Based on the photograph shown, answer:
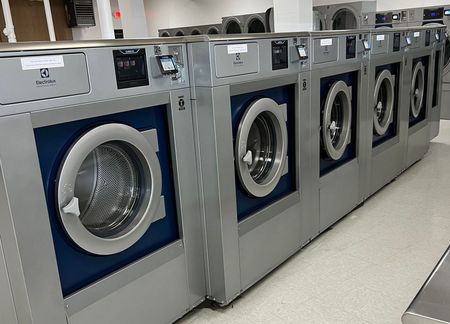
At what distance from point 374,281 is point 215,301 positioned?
901mm

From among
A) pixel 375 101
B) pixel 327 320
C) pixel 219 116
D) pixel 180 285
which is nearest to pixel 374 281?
pixel 327 320

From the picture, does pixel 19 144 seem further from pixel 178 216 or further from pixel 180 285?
pixel 180 285

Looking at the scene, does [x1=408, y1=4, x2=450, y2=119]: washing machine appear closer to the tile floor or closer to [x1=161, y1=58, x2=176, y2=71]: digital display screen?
the tile floor

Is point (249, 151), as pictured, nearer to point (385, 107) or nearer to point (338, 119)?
point (338, 119)

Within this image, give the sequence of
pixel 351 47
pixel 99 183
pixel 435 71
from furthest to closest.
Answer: pixel 435 71, pixel 351 47, pixel 99 183

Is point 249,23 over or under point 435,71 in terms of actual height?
over

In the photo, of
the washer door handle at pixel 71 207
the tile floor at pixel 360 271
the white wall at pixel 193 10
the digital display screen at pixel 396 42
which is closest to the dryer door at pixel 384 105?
the digital display screen at pixel 396 42

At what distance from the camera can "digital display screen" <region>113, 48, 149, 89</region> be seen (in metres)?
1.61

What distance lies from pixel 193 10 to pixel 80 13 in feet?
23.5

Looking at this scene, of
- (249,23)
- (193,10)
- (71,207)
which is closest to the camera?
(71,207)

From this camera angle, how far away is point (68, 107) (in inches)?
57.4

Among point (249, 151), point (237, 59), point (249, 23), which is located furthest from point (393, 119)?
point (249, 23)

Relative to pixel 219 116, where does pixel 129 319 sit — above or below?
below

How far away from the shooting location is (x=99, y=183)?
1.76m
